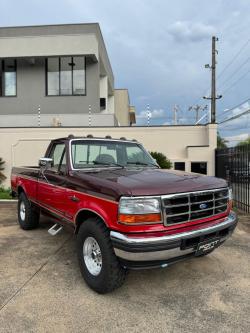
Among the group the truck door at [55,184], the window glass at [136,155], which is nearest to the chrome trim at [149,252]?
the truck door at [55,184]

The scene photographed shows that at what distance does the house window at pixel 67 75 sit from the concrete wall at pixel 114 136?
5.12 metres

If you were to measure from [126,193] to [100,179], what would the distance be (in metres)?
0.64

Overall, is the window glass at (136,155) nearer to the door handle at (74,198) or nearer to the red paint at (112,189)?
the red paint at (112,189)

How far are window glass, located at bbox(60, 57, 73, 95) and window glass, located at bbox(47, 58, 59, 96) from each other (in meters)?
0.32

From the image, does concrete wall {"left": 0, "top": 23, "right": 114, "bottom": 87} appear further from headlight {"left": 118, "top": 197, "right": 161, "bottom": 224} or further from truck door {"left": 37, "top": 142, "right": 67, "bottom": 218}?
headlight {"left": 118, "top": 197, "right": 161, "bottom": 224}

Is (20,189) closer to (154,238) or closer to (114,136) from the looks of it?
(154,238)

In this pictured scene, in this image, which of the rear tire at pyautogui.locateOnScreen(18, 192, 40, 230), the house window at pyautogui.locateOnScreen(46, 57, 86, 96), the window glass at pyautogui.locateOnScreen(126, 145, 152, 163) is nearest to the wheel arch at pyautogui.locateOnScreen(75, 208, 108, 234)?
the window glass at pyautogui.locateOnScreen(126, 145, 152, 163)

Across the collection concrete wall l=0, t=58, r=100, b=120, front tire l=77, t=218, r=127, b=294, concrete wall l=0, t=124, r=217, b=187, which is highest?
concrete wall l=0, t=58, r=100, b=120

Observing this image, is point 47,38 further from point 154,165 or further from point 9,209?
point 154,165

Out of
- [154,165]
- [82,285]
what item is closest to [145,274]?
[82,285]

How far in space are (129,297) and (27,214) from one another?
3.56 metres

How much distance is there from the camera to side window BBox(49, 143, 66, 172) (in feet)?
17.4

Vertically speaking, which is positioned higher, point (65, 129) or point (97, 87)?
point (97, 87)

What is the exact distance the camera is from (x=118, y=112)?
29.5m
